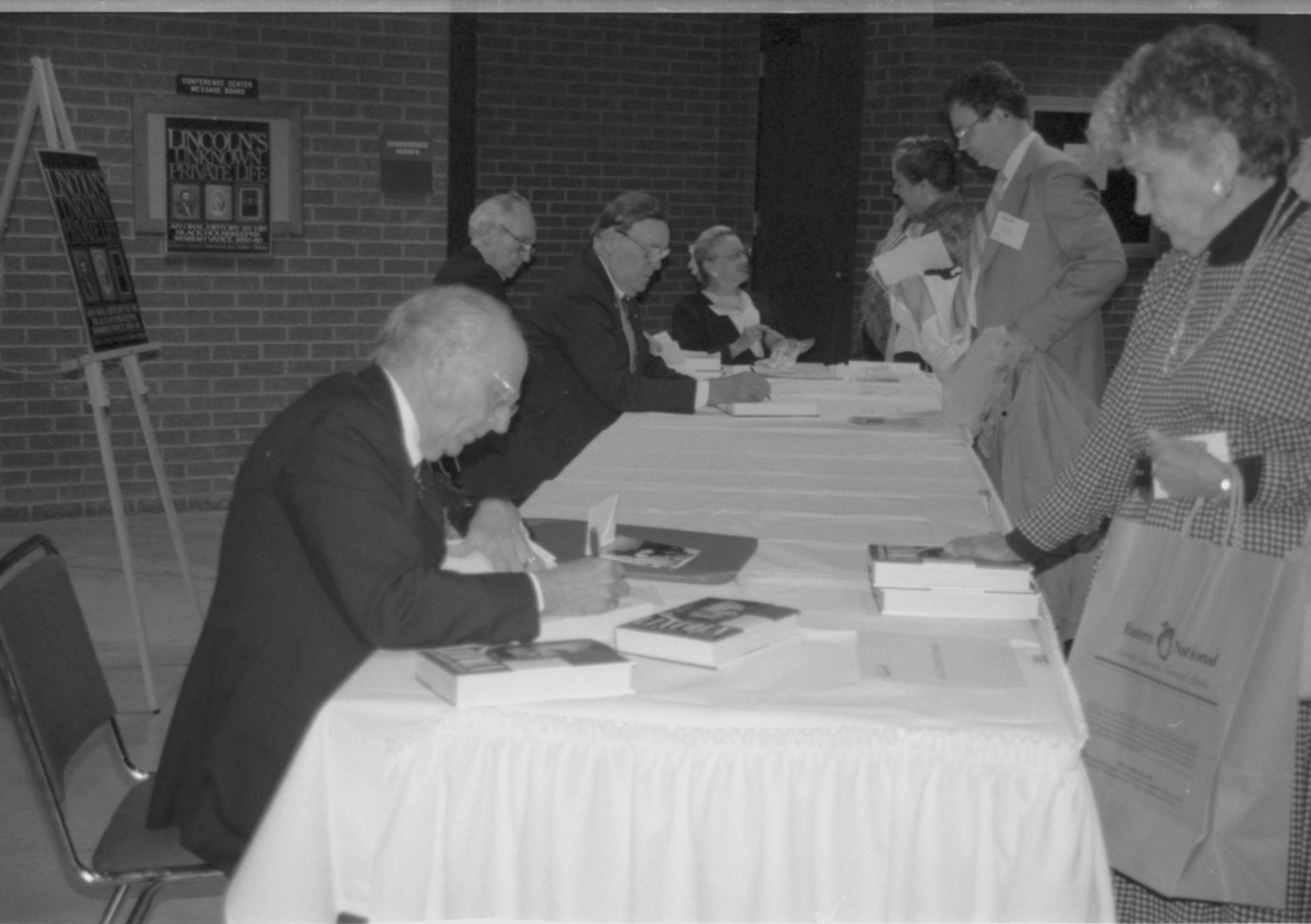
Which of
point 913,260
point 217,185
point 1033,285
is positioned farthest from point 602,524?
point 217,185

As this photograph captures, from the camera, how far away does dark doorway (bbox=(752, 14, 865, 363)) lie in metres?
7.39

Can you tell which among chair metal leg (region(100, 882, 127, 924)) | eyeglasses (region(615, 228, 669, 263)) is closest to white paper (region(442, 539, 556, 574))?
chair metal leg (region(100, 882, 127, 924))

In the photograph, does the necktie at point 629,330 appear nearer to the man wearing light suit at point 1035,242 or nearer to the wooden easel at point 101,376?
the man wearing light suit at point 1035,242

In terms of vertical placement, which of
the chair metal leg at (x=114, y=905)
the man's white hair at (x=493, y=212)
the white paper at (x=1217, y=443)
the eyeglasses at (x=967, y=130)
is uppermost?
the eyeglasses at (x=967, y=130)

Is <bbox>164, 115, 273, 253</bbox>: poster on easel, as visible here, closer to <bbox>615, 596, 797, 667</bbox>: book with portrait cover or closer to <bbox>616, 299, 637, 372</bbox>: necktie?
<bbox>616, 299, 637, 372</bbox>: necktie

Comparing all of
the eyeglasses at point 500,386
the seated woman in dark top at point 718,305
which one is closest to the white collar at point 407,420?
the eyeglasses at point 500,386

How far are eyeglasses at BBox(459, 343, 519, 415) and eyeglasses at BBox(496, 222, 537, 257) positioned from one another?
253 cm

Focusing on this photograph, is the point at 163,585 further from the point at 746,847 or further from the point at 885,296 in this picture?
the point at 746,847

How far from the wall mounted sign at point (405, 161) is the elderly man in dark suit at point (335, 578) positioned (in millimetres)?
4614

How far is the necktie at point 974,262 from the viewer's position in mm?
4023

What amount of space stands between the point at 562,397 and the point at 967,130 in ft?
4.42

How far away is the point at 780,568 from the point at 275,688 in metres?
0.82

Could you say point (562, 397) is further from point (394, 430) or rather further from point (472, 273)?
point (394, 430)

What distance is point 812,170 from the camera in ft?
25.1
